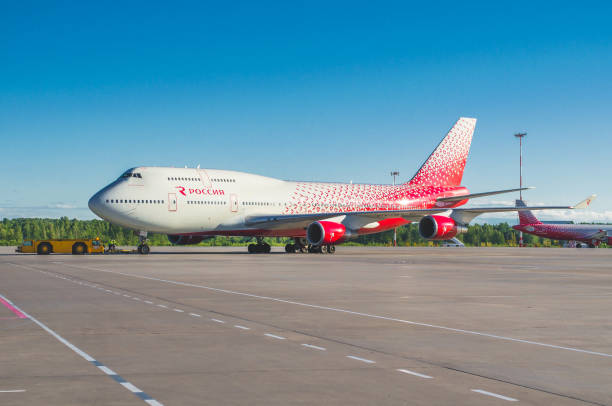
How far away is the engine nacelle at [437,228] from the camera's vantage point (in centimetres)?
4944

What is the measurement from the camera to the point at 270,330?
11531 millimetres

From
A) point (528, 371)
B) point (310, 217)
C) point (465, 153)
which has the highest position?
point (465, 153)

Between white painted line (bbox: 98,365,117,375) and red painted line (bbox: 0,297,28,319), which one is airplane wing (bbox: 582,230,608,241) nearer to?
red painted line (bbox: 0,297,28,319)

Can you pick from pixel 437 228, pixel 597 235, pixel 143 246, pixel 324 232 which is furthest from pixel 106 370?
pixel 597 235

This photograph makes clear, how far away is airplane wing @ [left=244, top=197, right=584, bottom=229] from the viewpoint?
48.8 meters

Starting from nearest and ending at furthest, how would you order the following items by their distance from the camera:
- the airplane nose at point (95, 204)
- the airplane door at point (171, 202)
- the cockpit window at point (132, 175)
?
the airplane nose at point (95, 204)
the airplane door at point (171, 202)
the cockpit window at point (132, 175)

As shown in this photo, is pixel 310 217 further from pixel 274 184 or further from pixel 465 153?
pixel 465 153

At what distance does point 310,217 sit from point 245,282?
2624cm

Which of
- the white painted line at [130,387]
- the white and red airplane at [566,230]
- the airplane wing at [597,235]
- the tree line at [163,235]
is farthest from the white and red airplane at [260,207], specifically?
the tree line at [163,235]

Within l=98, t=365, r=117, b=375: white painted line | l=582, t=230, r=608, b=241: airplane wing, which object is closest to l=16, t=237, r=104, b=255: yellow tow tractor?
l=98, t=365, r=117, b=375: white painted line

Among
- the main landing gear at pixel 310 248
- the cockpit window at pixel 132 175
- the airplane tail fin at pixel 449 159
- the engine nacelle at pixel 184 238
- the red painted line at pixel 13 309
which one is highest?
the airplane tail fin at pixel 449 159

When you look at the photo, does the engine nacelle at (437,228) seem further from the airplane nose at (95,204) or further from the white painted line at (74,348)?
the white painted line at (74,348)

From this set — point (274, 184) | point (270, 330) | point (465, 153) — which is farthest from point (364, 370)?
point (465, 153)

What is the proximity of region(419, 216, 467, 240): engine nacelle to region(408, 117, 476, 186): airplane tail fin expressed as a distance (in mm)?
10766
